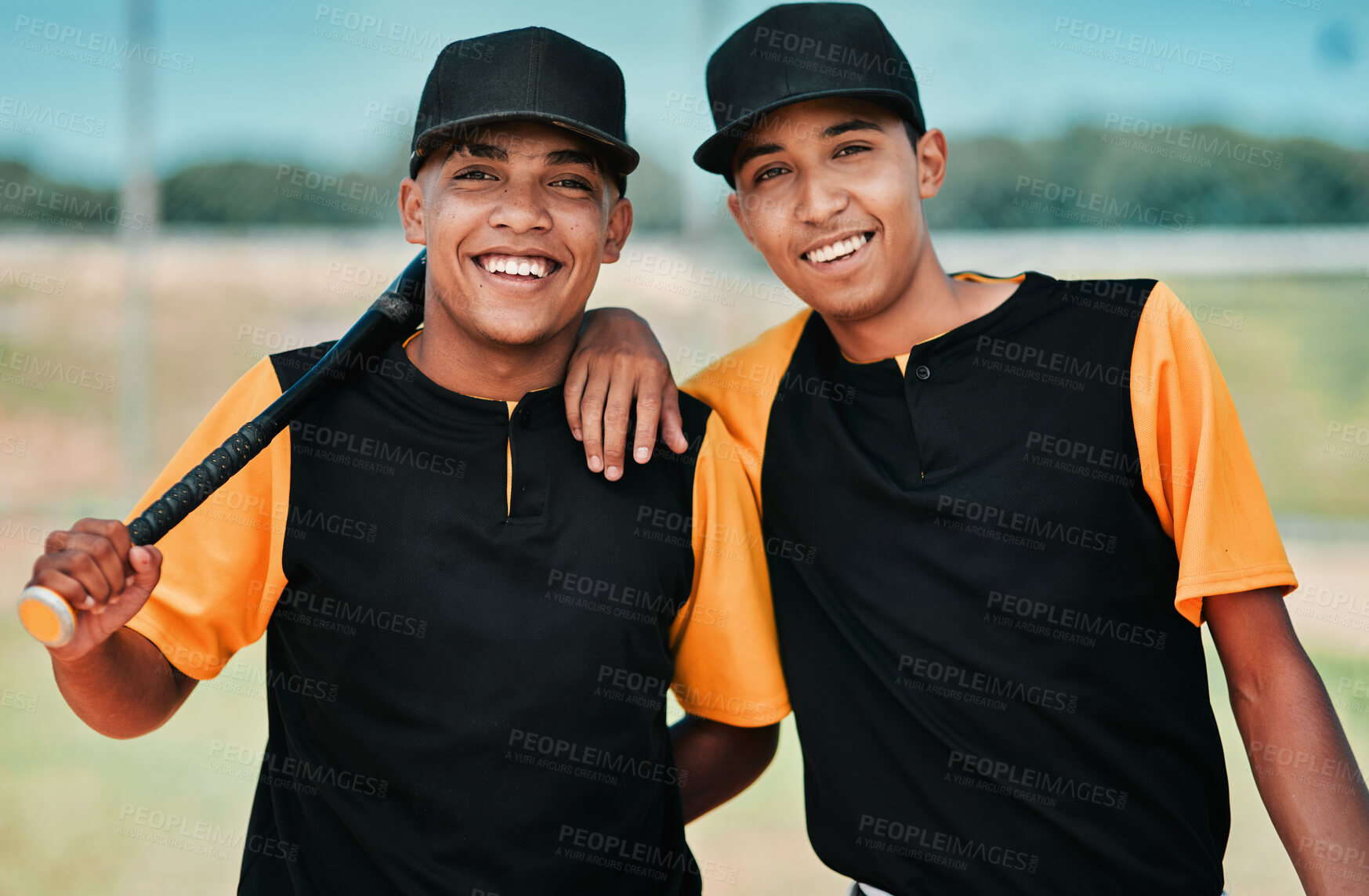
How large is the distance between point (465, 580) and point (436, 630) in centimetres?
10

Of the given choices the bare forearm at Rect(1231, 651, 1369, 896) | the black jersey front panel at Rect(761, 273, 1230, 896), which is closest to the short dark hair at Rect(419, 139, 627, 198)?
the black jersey front panel at Rect(761, 273, 1230, 896)

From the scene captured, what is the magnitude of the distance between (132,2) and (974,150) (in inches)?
230

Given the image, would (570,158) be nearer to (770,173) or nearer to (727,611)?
(770,173)

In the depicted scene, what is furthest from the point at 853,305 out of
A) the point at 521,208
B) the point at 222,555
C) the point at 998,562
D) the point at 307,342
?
the point at 307,342

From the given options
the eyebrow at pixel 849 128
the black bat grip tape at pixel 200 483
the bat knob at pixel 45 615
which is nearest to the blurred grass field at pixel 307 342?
the eyebrow at pixel 849 128

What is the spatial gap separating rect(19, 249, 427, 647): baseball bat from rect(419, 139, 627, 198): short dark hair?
0.77 ft

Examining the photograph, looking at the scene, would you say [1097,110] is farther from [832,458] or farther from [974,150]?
[832,458]

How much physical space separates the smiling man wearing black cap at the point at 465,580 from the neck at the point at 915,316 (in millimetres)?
485

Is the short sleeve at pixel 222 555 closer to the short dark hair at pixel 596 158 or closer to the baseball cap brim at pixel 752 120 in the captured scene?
the short dark hair at pixel 596 158

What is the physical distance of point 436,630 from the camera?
6.15 ft

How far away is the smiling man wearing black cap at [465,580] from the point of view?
1.85 metres

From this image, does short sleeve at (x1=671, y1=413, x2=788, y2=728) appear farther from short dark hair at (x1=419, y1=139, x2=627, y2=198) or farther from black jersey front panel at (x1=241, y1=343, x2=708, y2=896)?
→ short dark hair at (x1=419, y1=139, x2=627, y2=198)

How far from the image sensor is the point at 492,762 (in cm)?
184

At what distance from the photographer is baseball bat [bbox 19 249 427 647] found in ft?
4.42
